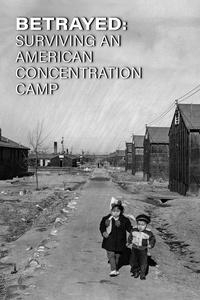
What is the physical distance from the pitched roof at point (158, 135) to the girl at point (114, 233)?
4217 centimetres

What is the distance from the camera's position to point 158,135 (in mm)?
49844

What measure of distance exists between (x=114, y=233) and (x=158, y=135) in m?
43.7

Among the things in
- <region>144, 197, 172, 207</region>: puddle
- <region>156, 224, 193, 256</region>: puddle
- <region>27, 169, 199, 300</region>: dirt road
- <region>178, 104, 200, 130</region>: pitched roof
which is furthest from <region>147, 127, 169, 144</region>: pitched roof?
<region>27, 169, 199, 300</region>: dirt road

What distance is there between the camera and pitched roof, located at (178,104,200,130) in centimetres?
2987

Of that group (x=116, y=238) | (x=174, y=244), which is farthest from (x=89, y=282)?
(x=174, y=244)

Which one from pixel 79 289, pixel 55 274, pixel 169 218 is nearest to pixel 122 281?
pixel 79 289

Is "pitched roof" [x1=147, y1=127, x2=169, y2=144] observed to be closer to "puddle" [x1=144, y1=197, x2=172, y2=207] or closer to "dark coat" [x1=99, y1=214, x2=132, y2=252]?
"puddle" [x1=144, y1=197, x2=172, y2=207]

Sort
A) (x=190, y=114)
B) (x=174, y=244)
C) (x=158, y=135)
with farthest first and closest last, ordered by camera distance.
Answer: (x=158, y=135) → (x=190, y=114) → (x=174, y=244)

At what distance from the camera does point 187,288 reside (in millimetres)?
6938

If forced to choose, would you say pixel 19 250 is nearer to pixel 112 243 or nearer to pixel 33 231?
pixel 33 231

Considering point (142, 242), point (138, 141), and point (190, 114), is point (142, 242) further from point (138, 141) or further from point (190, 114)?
point (138, 141)

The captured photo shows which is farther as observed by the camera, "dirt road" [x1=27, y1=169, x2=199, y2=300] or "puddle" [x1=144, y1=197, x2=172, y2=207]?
"puddle" [x1=144, y1=197, x2=172, y2=207]

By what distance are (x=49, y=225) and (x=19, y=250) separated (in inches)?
166

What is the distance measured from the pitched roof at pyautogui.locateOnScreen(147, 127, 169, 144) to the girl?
42.2 m
